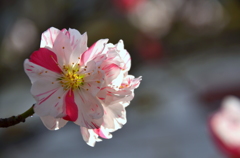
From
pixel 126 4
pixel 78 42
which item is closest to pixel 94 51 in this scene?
pixel 78 42

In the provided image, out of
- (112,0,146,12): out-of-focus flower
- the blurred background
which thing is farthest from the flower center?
(112,0,146,12): out-of-focus flower

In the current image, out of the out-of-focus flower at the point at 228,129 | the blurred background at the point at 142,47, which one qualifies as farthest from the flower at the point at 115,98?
the blurred background at the point at 142,47

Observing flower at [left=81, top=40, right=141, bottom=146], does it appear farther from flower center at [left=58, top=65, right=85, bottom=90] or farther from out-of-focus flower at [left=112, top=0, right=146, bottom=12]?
out-of-focus flower at [left=112, top=0, right=146, bottom=12]

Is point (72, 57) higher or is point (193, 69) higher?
point (72, 57)

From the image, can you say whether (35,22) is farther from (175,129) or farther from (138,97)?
(175,129)

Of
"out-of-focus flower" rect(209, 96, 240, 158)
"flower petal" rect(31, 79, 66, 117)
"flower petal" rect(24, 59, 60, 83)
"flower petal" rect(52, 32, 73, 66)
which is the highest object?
"flower petal" rect(52, 32, 73, 66)

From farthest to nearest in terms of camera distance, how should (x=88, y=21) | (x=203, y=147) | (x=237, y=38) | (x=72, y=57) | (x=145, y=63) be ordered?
(x=203, y=147)
(x=145, y=63)
(x=237, y=38)
(x=88, y=21)
(x=72, y=57)

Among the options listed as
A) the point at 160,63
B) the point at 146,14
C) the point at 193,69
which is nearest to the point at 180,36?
the point at 160,63

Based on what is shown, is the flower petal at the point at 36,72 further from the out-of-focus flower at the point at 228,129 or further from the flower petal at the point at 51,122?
the out-of-focus flower at the point at 228,129
